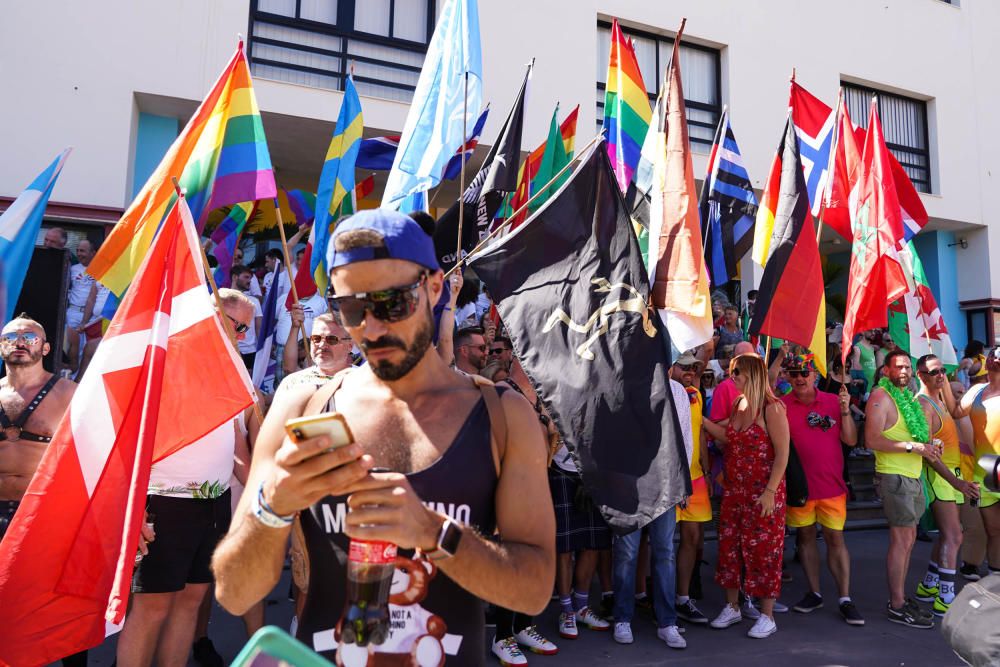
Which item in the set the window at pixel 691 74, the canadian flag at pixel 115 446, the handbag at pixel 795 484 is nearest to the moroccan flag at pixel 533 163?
the handbag at pixel 795 484

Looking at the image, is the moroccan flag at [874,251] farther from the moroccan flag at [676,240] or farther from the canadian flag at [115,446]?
the canadian flag at [115,446]

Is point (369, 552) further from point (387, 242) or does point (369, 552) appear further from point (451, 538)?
point (387, 242)

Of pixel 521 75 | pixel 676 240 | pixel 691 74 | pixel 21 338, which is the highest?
pixel 691 74

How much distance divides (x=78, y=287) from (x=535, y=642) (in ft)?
21.5

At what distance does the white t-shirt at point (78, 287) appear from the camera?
8328 millimetres

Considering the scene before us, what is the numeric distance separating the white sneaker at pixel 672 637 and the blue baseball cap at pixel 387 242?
446 centimetres

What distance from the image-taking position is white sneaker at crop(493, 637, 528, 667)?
15.9 ft

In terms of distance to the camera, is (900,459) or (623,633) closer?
(623,633)

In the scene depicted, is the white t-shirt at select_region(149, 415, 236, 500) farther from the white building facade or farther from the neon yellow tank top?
the white building facade

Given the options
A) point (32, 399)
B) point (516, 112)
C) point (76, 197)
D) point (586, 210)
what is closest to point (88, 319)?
point (76, 197)

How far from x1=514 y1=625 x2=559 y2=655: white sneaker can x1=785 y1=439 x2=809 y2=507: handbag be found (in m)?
2.28

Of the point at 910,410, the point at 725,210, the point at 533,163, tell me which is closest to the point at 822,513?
the point at 910,410

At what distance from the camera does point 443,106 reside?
213 inches

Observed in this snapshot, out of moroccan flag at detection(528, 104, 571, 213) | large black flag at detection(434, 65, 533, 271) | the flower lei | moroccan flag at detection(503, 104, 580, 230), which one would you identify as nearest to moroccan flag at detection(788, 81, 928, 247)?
the flower lei
